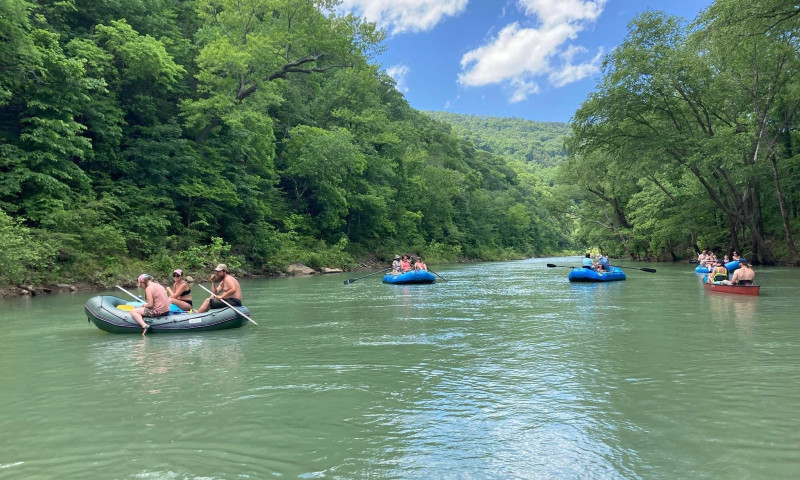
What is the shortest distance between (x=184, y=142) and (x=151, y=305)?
49.0 ft

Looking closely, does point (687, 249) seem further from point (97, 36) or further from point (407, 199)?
point (97, 36)

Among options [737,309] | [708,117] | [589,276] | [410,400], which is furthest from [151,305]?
[708,117]

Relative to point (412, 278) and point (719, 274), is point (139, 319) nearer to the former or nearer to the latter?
point (412, 278)

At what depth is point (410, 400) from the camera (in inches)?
216

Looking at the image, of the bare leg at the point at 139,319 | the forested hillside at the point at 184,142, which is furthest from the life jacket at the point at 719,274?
the forested hillside at the point at 184,142

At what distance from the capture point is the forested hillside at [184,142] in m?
17.0

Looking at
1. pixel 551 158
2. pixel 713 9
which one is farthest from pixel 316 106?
pixel 551 158

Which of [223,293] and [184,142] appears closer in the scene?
[223,293]

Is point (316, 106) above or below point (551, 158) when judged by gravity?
below

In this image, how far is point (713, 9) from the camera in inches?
727

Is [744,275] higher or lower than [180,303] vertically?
higher

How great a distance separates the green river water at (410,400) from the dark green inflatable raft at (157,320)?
8.1 inches

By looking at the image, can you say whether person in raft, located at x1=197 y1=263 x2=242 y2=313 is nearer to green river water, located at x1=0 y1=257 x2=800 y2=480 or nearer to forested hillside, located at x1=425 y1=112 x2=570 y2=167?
green river water, located at x1=0 y1=257 x2=800 y2=480

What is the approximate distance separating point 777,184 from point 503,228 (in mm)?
47539
